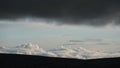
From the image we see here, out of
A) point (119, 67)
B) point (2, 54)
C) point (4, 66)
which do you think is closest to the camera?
point (119, 67)

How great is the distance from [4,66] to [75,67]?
6609 millimetres

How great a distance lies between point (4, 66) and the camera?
3731cm

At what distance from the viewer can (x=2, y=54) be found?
131ft

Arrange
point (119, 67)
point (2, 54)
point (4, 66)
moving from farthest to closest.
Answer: point (2, 54), point (4, 66), point (119, 67)

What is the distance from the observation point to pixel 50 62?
37.3 meters

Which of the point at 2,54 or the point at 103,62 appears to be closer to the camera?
the point at 103,62

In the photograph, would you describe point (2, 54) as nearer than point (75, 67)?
No

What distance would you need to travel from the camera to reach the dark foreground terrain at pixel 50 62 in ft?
118

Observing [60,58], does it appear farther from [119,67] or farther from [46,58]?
[119,67]

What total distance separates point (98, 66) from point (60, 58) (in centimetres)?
400

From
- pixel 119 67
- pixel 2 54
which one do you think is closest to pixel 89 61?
pixel 119 67

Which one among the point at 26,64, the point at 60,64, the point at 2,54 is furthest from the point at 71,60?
the point at 2,54

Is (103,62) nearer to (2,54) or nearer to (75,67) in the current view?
(75,67)

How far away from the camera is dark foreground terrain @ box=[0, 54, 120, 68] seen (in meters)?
36.0
